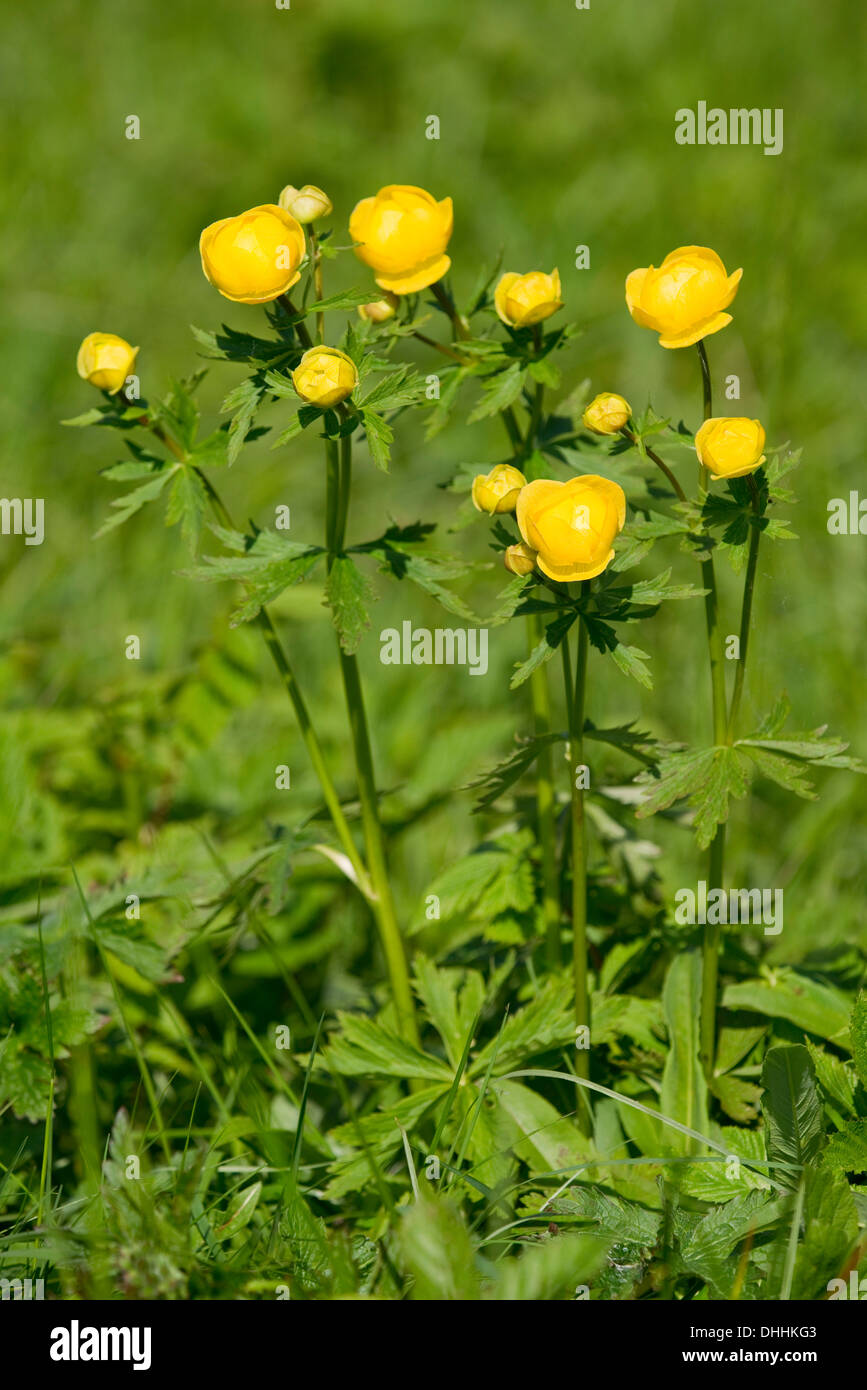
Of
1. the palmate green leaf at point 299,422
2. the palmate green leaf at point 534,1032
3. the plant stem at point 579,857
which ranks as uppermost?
the palmate green leaf at point 299,422

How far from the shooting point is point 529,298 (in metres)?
1.47

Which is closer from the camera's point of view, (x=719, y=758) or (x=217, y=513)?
(x=719, y=758)

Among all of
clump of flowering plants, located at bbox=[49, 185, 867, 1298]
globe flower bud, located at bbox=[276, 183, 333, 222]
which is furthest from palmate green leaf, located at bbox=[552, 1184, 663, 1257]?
globe flower bud, located at bbox=[276, 183, 333, 222]

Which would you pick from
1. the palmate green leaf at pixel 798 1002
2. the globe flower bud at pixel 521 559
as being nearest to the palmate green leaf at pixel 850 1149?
the palmate green leaf at pixel 798 1002

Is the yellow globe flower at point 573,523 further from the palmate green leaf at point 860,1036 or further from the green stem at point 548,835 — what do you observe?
the palmate green leaf at point 860,1036

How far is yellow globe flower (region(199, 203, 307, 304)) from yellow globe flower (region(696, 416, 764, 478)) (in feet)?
1.58

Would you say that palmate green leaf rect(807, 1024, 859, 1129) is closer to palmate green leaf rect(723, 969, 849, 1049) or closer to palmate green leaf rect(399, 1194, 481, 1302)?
palmate green leaf rect(723, 969, 849, 1049)

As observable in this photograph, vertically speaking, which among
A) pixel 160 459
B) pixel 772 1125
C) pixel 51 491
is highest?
pixel 51 491

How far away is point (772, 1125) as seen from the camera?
1.44 metres

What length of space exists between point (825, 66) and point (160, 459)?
12.9 ft

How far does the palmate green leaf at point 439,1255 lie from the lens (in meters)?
1.21

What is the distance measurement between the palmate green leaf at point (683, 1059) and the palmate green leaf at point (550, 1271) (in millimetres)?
349
